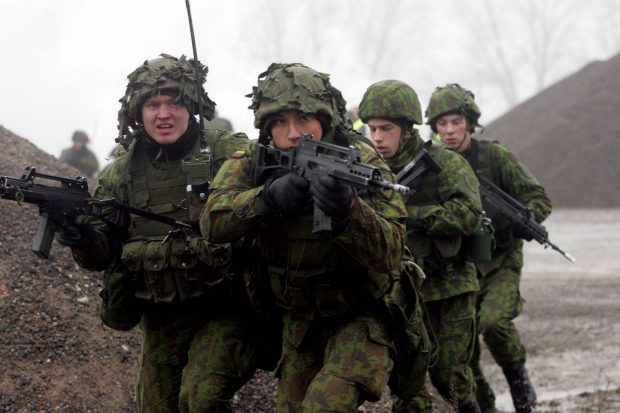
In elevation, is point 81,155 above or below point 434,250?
above

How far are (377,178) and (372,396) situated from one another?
1.01 metres

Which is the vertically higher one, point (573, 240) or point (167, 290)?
point (573, 240)

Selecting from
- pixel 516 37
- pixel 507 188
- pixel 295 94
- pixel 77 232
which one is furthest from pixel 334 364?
pixel 516 37

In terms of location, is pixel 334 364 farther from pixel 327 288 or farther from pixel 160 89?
pixel 160 89

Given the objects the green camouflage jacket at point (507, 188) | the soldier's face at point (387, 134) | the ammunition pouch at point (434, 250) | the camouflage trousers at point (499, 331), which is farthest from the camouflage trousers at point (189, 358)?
the green camouflage jacket at point (507, 188)

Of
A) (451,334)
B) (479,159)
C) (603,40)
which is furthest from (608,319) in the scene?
(603,40)

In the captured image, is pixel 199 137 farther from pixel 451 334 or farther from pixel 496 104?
pixel 496 104

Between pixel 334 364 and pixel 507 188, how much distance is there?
335 centimetres

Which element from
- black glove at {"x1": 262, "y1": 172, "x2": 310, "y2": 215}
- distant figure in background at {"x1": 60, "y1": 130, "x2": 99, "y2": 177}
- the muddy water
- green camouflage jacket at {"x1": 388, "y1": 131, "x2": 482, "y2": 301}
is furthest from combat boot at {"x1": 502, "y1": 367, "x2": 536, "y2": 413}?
distant figure in background at {"x1": 60, "y1": 130, "x2": 99, "y2": 177}

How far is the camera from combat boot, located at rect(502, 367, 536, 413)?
20.7 ft

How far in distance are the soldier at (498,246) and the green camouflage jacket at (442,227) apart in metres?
0.93

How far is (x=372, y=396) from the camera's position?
3.82m

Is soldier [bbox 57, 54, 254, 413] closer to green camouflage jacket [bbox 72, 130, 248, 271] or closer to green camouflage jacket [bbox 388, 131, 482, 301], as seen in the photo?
green camouflage jacket [bbox 72, 130, 248, 271]

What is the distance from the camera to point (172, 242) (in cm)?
438
